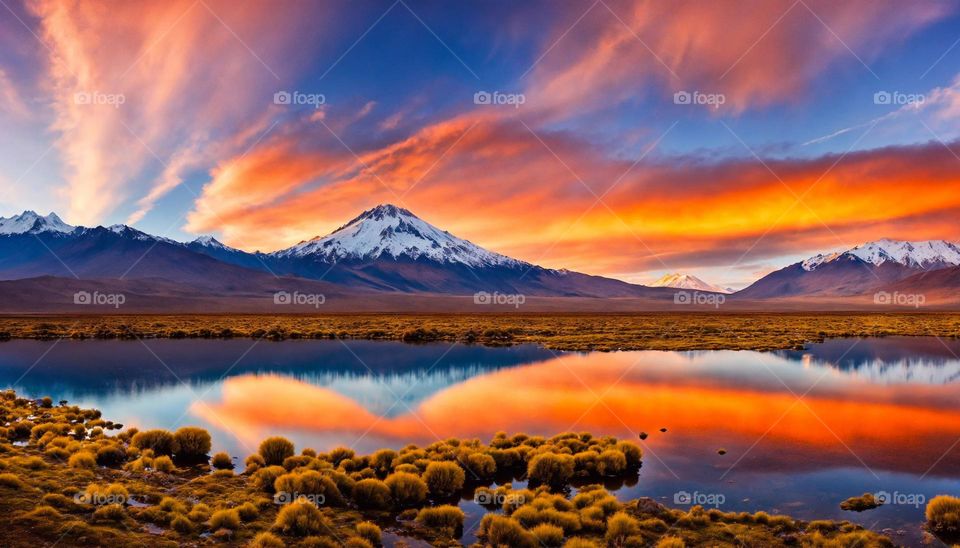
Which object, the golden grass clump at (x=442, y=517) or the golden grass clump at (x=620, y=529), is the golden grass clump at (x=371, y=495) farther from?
the golden grass clump at (x=620, y=529)

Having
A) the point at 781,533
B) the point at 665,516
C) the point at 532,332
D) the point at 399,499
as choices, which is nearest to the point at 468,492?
the point at 399,499

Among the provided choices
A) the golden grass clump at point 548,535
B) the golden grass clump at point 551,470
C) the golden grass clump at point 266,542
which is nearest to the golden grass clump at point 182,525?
the golden grass clump at point 266,542

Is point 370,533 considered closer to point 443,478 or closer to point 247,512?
point 247,512

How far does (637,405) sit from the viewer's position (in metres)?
23.3

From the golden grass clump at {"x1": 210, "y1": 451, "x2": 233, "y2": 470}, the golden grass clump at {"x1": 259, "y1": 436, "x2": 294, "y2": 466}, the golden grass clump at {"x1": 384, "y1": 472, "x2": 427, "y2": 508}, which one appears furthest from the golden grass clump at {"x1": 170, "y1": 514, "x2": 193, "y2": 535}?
the golden grass clump at {"x1": 210, "y1": 451, "x2": 233, "y2": 470}

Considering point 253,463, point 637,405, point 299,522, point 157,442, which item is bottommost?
point 637,405

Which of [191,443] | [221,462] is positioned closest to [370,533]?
[221,462]

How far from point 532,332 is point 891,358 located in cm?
3311

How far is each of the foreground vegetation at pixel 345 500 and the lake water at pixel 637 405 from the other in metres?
1.01

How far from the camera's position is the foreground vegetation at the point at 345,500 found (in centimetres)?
979

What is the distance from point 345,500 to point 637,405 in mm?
14666

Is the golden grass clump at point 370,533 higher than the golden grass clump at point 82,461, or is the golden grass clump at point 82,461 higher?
the golden grass clump at point 82,461

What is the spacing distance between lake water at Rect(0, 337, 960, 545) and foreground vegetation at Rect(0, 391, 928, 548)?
101 cm

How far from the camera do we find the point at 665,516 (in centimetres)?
1112
